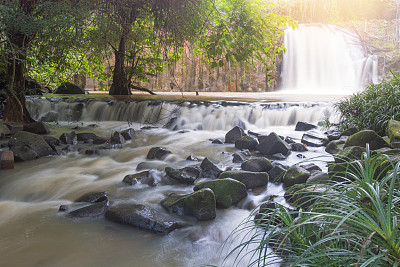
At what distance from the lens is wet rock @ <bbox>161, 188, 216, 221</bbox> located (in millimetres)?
3279

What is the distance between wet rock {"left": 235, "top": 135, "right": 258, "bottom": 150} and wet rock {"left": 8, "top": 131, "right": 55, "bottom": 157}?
3.53 meters

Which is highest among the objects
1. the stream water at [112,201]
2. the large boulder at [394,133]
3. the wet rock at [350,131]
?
the large boulder at [394,133]

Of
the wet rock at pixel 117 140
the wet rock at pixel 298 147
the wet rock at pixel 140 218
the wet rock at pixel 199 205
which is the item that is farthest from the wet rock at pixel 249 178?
the wet rock at pixel 117 140

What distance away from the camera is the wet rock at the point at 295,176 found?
384cm

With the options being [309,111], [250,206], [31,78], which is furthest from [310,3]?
[250,206]

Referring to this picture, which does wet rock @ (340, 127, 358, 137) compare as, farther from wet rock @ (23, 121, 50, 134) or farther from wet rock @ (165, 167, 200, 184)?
wet rock @ (23, 121, 50, 134)

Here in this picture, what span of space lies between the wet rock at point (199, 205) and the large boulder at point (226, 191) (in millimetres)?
238

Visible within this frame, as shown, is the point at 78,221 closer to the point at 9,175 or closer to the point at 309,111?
the point at 9,175

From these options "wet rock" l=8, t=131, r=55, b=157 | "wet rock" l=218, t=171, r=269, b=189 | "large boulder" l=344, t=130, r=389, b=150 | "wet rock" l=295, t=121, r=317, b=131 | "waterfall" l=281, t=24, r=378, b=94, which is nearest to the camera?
"wet rock" l=218, t=171, r=269, b=189

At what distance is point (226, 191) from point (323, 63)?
21801mm

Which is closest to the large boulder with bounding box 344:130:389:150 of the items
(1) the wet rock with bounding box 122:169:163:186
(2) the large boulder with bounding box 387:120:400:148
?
(2) the large boulder with bounding box 387:120:400:148

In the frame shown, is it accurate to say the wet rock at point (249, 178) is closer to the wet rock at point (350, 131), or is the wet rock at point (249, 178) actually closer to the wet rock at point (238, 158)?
the wet rock at point (238, 158)

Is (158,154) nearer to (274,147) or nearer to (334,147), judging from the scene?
(274,147)

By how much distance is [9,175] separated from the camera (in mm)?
4707
